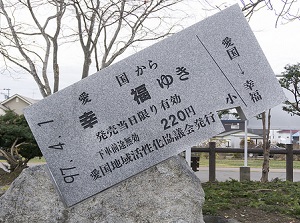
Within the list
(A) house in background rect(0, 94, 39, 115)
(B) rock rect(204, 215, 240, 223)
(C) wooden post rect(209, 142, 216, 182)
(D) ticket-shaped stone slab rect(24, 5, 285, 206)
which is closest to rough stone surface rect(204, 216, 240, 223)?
(B) rock rect(204, 215, 240, 223)

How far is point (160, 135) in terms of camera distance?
4871 millimetres

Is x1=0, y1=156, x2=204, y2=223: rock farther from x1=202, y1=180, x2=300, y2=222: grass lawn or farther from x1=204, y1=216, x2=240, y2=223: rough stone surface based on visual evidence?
x1=202, y1=180, x2=300, y2=222: grass lawn

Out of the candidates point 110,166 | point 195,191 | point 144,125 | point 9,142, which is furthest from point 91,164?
point 9,142

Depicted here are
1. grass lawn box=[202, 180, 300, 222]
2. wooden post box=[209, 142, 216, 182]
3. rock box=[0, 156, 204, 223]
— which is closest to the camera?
rock box=[0, 156, 204, 223]

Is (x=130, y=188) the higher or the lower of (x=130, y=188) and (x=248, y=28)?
the lower

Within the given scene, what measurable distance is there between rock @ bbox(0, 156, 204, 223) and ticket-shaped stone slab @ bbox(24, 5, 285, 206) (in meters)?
0.10

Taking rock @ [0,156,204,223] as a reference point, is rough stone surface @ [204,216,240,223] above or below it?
below

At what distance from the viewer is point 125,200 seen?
15.5 ft

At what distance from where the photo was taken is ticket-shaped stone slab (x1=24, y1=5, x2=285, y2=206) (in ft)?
15.9

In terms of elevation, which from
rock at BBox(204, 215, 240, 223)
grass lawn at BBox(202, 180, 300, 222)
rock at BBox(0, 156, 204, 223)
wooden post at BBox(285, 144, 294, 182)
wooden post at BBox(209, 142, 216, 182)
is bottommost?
wooden post at BBox(285, 144, 294, 182)

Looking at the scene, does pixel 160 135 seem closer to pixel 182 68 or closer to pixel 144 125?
pixel 144 125

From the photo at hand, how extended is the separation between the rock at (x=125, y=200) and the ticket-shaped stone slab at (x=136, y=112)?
0.32 feet

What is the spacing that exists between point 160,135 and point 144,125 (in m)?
0.20

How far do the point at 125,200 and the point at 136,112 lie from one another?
915 millimetres
